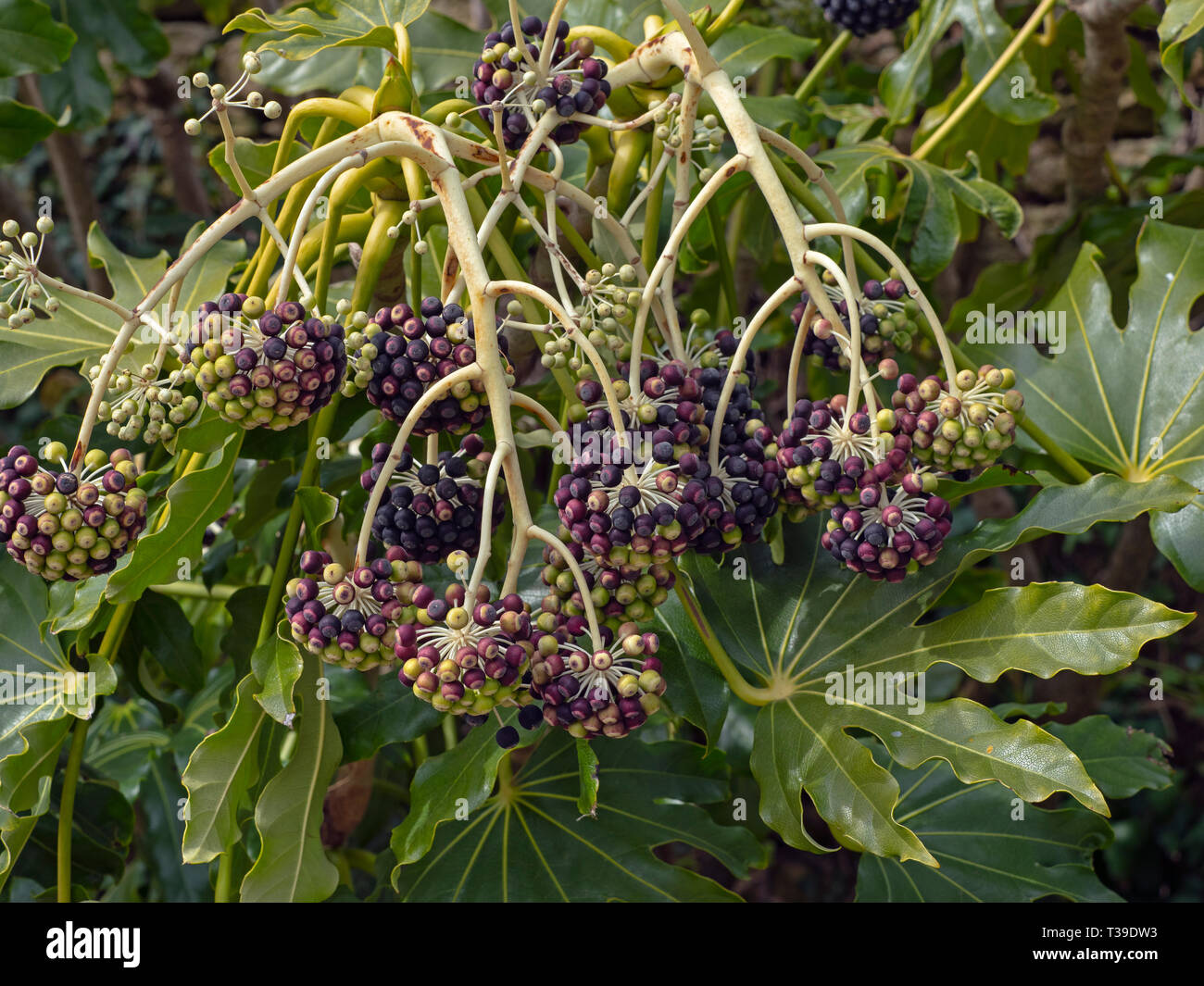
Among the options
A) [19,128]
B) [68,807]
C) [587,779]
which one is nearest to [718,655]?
[587,779]

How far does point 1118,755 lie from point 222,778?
3.53ft

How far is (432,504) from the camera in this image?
2.62 ft

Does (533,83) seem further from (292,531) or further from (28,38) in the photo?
(28,38)

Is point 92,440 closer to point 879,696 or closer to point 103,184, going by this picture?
point 879,696

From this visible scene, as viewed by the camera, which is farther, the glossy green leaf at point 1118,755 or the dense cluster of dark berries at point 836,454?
the glossy green leaf at point 1118,755

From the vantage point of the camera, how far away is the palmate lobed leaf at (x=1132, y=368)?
1093mm

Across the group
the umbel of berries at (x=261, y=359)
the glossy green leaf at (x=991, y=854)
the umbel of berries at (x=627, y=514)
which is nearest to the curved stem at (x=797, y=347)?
the umbel of berries at (x=627, y=514)

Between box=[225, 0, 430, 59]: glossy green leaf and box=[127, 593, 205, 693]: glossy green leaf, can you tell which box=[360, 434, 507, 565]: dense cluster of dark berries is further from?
box=[127, 593, 205, 693]: glossy green leaf

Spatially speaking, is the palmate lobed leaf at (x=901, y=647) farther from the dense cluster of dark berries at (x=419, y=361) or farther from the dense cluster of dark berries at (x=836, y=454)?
the dense cluster of dark berries at (x=419, y=361)

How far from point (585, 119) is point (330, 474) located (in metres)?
0.71

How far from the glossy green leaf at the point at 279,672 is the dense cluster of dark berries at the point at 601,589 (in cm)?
23

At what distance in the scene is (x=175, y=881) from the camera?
148 centimetres

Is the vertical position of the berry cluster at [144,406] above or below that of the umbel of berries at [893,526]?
above

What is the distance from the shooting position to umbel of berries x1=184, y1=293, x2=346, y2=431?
2.32ft
